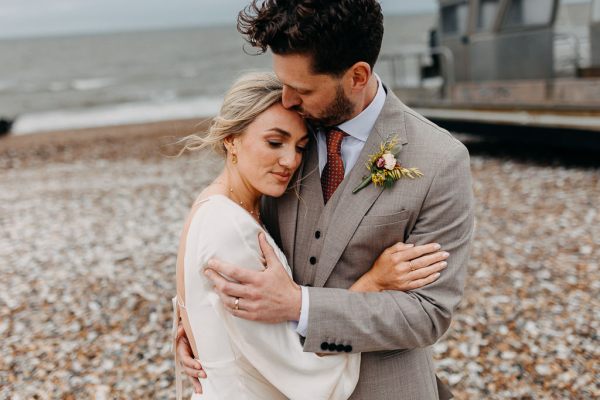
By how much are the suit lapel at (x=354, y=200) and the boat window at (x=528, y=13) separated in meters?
11.6

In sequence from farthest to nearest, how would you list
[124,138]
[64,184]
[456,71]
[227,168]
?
[124,138] < [456,71] < [64,184] < [227,168]

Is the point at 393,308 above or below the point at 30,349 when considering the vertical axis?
above

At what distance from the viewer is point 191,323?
7.75 feet

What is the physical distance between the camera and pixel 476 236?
820cm

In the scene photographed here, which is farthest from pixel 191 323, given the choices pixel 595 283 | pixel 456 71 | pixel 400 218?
pixel 456 71

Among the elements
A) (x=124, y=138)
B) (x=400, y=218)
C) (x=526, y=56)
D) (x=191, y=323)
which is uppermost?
(x=400, y=218)

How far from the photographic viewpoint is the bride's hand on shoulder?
7.22 feet

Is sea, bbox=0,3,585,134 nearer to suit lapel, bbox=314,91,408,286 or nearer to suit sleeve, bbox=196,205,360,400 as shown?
suit lapel, bbox=314,91,408,286

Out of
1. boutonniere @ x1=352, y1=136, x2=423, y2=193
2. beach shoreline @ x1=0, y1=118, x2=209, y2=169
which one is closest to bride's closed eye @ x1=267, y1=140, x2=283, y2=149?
boutonniere @ x1=352, y1=136, x2=423, y2=193

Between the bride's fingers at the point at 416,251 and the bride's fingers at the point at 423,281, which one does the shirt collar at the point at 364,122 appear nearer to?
the bride's fingers at the point at 416,251

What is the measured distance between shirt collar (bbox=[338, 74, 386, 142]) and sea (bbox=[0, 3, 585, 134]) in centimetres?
1236

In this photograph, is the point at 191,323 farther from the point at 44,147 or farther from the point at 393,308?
the point at 44,147

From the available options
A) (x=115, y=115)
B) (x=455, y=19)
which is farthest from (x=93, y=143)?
(x=455, y=19)

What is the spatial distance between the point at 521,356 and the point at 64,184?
11.2 metres
